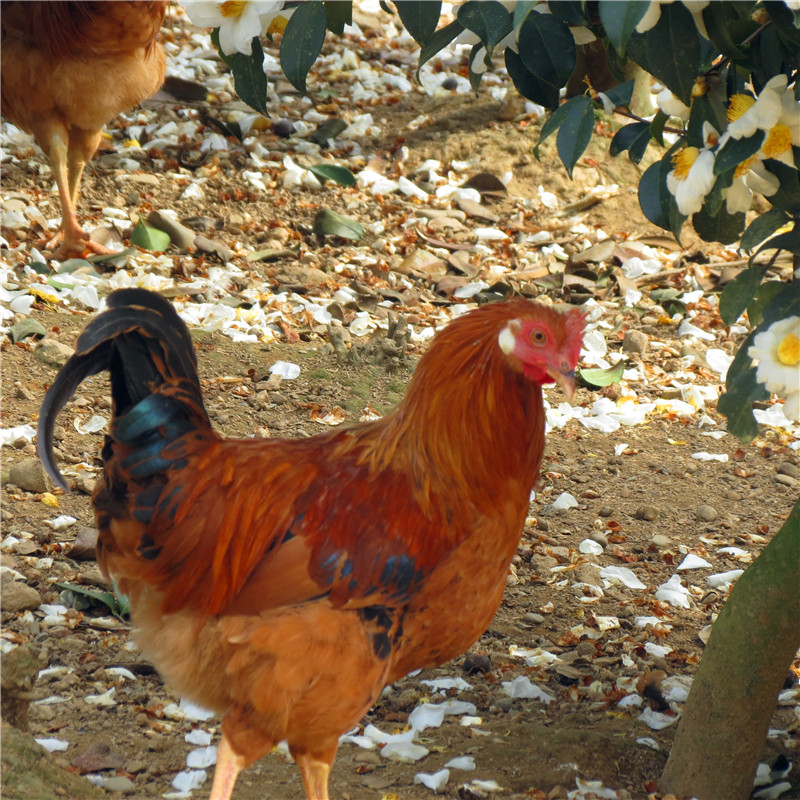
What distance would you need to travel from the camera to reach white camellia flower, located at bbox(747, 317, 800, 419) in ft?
6.44

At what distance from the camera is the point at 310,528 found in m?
2.60

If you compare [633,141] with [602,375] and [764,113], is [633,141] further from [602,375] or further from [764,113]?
[602,375]

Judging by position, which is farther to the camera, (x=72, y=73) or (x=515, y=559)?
(x=72, y=73)

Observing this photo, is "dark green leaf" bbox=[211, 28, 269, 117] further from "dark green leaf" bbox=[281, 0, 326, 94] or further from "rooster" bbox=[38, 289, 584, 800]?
"rooster" bbox=[38, 289, 584, 800]

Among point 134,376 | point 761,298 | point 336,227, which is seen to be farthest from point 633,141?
point 336,227

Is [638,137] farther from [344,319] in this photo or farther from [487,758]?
[344,319]

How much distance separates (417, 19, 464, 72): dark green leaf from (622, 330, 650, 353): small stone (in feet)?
12.1

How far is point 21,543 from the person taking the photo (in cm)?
376

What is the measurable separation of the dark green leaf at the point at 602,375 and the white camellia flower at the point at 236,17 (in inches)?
142

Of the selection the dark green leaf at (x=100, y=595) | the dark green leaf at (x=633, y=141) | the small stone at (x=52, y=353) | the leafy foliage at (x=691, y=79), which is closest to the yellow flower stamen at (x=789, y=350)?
the leafy foliage at (x=691, y=79)

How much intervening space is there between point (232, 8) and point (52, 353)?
304 centimetres

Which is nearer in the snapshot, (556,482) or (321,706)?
(321,706)

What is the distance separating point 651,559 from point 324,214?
3.42 meters

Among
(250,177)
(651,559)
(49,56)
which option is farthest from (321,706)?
(250,177)
